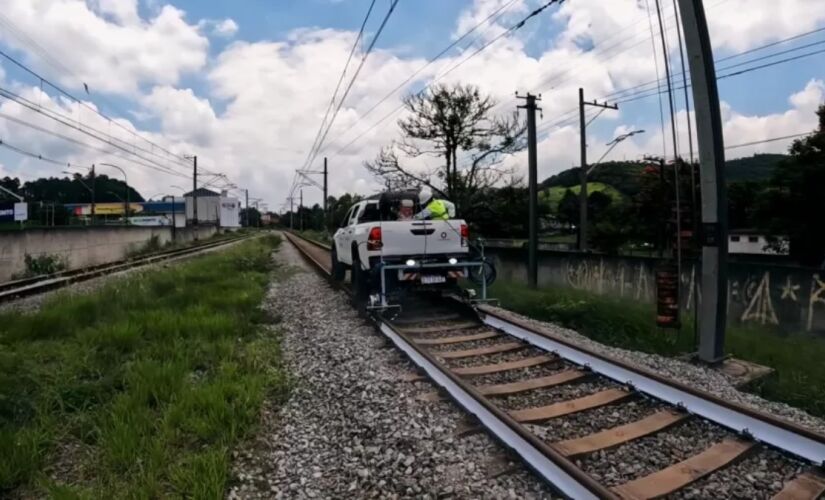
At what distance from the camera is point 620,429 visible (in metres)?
4.49

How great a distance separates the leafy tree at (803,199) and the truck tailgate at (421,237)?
2900cm

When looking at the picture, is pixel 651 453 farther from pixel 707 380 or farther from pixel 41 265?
pixel 41 265

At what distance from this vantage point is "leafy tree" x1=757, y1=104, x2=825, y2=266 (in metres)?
30.1

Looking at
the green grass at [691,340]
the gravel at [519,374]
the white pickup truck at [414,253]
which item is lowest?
the green grass at [691,340]

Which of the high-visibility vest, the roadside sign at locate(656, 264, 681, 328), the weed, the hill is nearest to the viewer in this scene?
the roadside sign at locate(656, 264, 681, 328)

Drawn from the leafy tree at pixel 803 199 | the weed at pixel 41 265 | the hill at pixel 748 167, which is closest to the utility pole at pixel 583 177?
the leafy tree at pixel 803 199

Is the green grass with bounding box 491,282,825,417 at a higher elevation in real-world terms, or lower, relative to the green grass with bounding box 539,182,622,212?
lower

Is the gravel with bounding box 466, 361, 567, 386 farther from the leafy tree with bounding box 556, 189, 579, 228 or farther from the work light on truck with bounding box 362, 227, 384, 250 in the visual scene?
the leafy tree with bounding box 556, 189, 579, 228

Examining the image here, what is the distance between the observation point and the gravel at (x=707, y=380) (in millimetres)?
5008

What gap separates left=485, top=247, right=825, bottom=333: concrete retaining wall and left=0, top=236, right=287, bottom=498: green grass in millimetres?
9596

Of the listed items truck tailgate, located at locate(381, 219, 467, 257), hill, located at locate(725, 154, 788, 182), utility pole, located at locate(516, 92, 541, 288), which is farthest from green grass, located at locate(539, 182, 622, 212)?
truck tailgate, located at locate(381, 219, 467, 257)

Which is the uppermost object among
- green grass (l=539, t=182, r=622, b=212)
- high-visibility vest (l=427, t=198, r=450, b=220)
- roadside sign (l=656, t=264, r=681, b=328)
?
green grass (l=539, t=182, r=622, b=212)

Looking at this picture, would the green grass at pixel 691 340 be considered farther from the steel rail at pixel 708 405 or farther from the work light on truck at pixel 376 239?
the work light on truck at pixel 376 239

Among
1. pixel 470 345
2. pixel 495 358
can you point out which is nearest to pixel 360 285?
pixel 470 345
